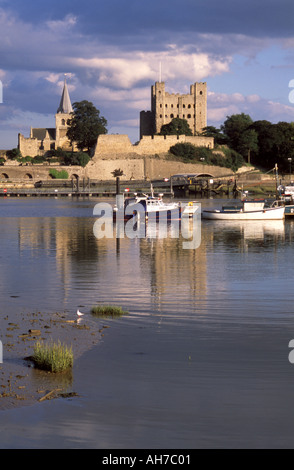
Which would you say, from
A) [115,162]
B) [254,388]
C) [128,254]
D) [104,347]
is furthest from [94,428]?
[115,162]

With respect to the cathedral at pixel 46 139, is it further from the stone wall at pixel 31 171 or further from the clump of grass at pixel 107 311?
the clump of grass at pixel 107 311

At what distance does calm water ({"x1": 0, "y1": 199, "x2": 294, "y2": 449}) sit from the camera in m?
6.50

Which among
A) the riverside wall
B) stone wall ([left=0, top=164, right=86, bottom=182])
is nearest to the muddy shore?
stone wall ([left=0, top=164, right=86, bottom=182])

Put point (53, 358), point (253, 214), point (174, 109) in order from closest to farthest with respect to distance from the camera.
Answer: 1. point (53, 358)
2. point (253, 214)
3. point (174, 109)

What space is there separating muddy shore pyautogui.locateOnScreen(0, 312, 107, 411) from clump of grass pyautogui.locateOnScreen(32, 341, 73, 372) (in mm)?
88

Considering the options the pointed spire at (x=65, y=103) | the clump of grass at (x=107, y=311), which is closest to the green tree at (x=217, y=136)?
the pointed spire at (x=65, y=103)

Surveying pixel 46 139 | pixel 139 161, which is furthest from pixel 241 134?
pixel 46 139

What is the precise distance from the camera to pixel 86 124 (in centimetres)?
8775

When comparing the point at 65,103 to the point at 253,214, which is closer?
the point at 253,214

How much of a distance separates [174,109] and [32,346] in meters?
90.5

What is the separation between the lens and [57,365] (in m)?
8.05

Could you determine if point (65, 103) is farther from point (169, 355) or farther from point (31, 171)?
point (169, 355)

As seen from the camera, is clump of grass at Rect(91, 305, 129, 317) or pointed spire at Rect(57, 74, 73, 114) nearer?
clump of grass at Rect(91, 305, 129, 317)

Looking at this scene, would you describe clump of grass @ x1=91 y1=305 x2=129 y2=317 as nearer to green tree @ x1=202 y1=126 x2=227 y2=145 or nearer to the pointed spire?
green tree @ x1=202 y1=126 x2=227 y2=145
